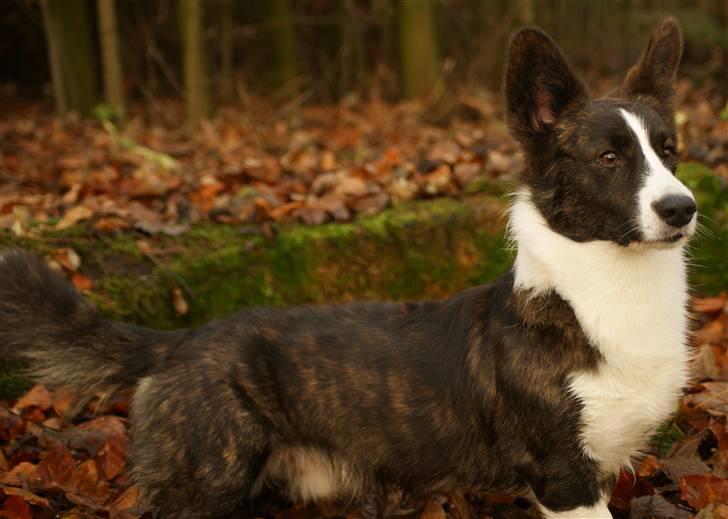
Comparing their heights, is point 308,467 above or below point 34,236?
below

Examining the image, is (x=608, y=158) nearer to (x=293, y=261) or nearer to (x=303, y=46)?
(x=293, y=261)

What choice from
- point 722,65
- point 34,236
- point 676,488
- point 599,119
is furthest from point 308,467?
point 722,65

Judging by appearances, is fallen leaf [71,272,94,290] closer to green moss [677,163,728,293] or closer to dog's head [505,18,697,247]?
dog's head [505,18,697,247]

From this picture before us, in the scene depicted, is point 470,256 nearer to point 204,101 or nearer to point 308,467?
point 308,467

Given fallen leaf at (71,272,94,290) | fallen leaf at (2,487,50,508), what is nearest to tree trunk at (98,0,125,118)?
fallen leaf at (71,272,94,290)

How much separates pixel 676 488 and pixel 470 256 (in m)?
2.21

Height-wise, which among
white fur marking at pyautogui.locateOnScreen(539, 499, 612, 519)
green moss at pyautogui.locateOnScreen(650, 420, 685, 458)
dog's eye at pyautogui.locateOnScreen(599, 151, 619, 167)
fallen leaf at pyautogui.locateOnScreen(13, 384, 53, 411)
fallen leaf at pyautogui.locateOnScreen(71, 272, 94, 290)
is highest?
dog's eye at pyautogui.locateOnScreen(599, 151, 619, 167)

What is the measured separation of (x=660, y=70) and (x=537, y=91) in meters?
0.64

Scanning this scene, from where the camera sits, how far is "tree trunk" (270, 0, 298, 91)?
51.1ft

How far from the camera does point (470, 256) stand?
5547mm

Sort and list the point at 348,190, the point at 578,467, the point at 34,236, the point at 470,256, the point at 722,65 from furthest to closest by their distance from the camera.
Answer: the point at 722,65, the point at 348,190, the point at 470,256, the point at 34,236, the point at 578,467

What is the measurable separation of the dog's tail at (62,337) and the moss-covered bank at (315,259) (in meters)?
1.05

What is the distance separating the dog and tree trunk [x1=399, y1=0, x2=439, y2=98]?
34.4 ft

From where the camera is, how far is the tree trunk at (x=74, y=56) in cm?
1340
